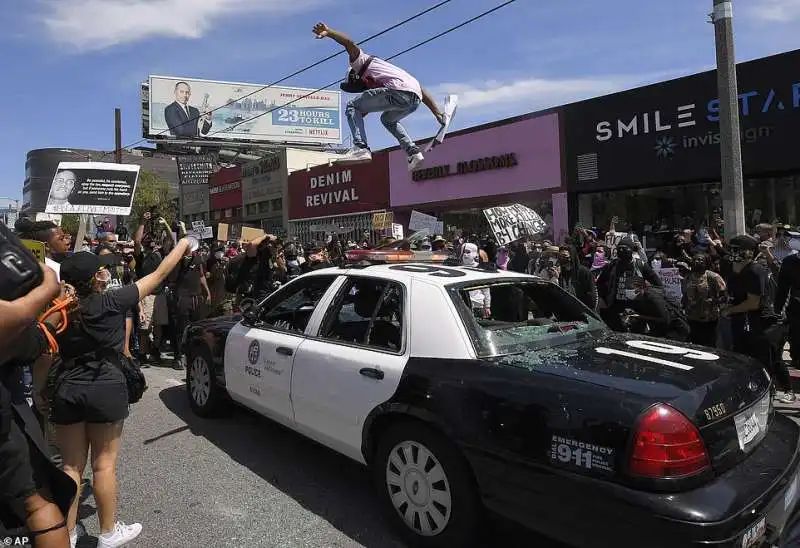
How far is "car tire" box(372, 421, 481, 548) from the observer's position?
2.95 m

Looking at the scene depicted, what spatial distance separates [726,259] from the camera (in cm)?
629

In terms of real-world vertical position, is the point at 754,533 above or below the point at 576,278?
below

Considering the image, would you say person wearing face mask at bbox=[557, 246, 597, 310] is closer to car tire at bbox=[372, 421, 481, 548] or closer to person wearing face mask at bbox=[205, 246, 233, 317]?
car tire at bbox=[372, 421, 481, 548]

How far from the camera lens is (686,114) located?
13.5 meters

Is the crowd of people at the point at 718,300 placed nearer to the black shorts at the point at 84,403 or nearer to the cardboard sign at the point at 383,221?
the black shorts at the point at 84,403

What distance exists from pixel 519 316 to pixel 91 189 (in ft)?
28.6

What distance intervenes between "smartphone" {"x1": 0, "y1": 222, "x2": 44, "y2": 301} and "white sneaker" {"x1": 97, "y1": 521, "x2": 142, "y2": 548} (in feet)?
6.30

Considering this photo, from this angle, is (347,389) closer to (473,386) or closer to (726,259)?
(473,386)

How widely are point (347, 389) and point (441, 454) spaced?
2.79ft

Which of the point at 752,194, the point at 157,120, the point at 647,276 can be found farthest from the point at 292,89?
the point at 647,276

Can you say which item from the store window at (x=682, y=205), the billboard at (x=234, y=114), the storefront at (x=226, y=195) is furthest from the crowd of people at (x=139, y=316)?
the billboard at (x=234, y=114)

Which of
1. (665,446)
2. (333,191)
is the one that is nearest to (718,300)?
(665,446)

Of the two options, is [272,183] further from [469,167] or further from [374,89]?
[374,89]

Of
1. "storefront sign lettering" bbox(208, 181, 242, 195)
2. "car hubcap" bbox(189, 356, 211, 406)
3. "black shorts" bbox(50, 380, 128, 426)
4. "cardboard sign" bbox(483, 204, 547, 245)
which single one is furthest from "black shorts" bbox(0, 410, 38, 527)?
"storefront sign lettering" bbox(208, 181, 242, 195)
